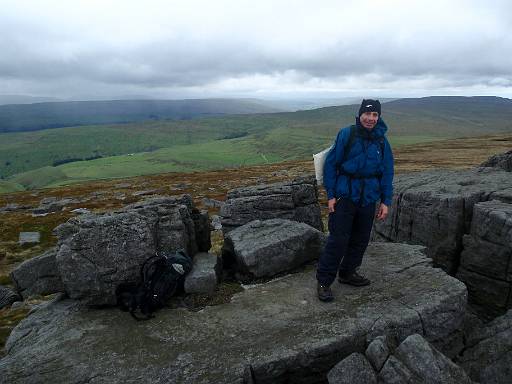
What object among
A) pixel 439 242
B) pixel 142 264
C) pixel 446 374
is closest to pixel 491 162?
pixel 439 242

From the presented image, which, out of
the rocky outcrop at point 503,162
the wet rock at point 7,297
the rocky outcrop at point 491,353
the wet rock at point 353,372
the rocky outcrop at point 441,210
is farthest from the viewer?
the rocky outcrop at point 503,162

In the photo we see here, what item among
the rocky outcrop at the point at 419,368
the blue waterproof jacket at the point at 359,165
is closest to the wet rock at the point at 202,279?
the blue waterproof jacket at the point at 359,165

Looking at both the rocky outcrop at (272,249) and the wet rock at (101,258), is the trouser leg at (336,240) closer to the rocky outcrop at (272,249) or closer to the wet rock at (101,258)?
the rocky outcrop at (272,249)

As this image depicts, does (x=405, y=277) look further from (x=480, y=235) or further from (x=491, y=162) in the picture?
(x=491, y=162)

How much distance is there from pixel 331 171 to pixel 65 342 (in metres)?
8.83

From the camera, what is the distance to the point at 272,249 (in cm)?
1419

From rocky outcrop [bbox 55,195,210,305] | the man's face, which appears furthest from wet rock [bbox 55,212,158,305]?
the man's face

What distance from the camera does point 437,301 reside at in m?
11.1

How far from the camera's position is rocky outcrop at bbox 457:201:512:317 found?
45.0 ft

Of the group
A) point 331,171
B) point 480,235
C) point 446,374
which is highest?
point 331,171

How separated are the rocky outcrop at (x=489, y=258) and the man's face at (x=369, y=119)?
6322 mm

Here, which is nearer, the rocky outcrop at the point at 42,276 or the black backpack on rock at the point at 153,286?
the black backpack on rock at the point at 153,286

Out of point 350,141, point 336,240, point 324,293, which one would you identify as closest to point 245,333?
point 324,293

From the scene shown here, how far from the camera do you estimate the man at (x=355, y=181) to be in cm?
1136
